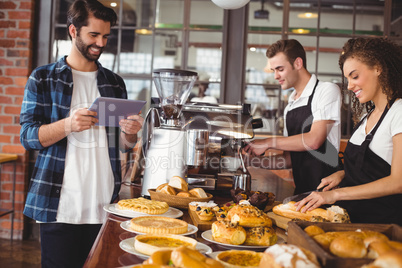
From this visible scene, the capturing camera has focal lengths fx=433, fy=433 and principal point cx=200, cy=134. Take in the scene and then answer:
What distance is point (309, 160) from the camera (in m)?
2.46

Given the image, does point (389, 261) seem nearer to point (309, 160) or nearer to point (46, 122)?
point (46, 122)

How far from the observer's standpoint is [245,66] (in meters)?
3.98

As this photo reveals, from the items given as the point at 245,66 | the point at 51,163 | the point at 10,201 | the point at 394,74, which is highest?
the point at 245,66

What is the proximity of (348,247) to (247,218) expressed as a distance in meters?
0.43

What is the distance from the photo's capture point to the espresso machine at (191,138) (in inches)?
71.4

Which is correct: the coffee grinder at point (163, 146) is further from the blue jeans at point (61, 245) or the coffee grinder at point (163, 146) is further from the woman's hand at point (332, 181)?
the woman's hand at point (332, 181)

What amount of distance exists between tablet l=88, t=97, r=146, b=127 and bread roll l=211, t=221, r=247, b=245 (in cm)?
72

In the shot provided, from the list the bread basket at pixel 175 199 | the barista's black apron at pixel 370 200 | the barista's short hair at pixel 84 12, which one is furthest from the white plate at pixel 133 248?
the barista's short hair at pixel 84 12

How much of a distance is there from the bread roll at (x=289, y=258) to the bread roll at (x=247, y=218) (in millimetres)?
412

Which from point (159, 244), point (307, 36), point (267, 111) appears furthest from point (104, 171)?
point (307, 36)

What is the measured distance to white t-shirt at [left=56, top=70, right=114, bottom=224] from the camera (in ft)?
6.17

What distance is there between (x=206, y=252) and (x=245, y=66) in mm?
3123

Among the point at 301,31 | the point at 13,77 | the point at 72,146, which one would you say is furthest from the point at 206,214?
the point at 13,77

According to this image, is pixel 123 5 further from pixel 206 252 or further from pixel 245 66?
pixel 206 252
